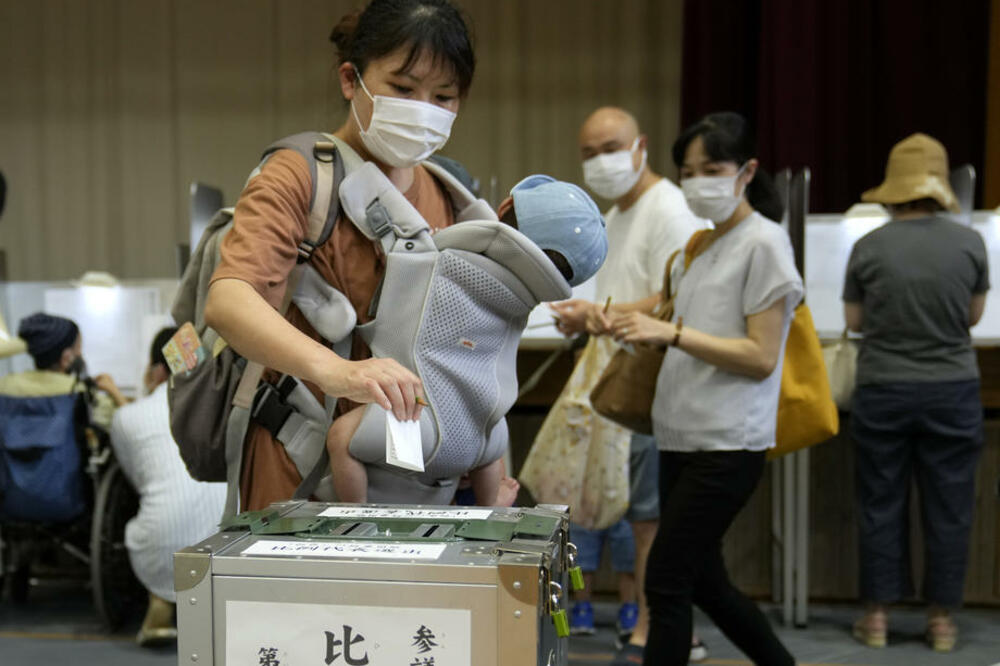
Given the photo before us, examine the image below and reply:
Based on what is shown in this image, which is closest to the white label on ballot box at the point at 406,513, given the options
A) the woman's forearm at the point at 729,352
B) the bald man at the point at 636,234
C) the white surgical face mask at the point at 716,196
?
the woman's forearm at the point at 729,352

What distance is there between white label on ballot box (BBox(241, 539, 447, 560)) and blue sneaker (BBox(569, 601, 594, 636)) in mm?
2357

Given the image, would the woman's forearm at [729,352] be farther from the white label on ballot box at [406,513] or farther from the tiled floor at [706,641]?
the tiled floor at [706,641]

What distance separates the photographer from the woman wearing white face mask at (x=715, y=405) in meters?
1.91

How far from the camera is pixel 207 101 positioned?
6.29m

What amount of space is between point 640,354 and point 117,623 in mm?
2033

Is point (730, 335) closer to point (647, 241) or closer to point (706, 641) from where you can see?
point (647, 241)

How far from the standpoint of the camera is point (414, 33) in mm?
1070

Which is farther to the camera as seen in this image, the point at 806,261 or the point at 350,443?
the point at 806,261

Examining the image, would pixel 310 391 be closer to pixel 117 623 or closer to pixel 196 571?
pixel 196 571

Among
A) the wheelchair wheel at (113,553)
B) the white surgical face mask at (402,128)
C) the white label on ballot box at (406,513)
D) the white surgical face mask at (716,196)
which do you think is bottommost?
the wheelchair wheel at (113,553)

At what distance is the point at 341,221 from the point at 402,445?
0.32 m

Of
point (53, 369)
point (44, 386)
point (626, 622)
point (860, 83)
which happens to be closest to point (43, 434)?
point (44, 386)

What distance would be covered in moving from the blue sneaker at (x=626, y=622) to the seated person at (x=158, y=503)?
1.25m

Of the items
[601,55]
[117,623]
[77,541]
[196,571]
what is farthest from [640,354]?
[601,55]
